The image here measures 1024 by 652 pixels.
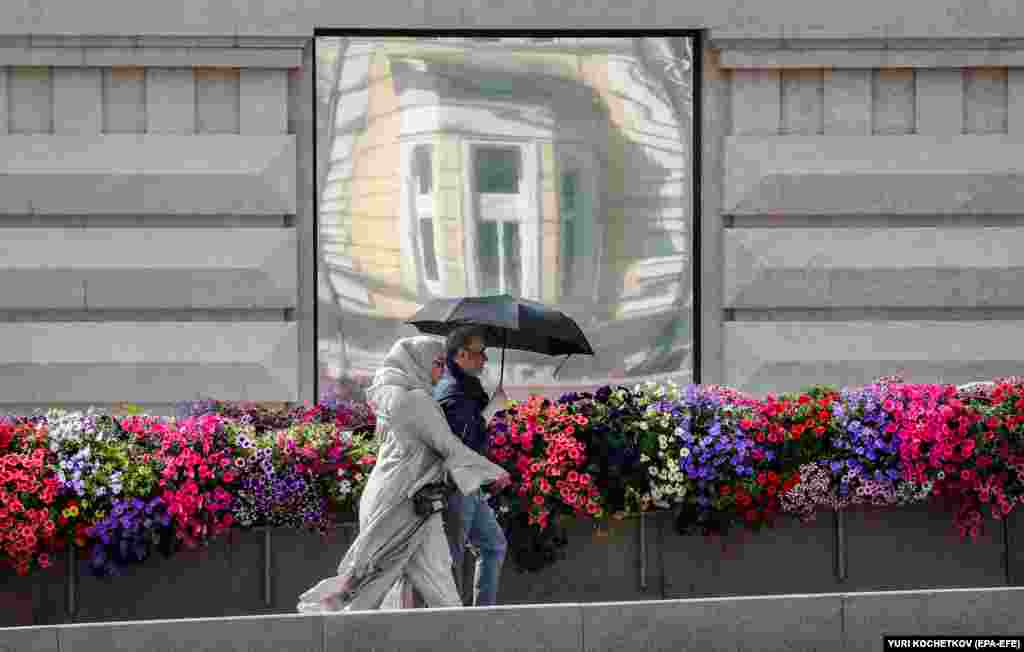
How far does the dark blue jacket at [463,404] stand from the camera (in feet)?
33.8

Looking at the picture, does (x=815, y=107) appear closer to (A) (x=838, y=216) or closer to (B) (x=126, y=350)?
(A) (x=838, y=216)

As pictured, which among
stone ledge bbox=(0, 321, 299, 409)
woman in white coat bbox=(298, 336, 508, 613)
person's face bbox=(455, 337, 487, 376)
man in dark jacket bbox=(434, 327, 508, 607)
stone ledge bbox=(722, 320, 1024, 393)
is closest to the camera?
woman in white coat bbox=(298, 336, 508, 613)

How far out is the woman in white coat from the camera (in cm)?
973

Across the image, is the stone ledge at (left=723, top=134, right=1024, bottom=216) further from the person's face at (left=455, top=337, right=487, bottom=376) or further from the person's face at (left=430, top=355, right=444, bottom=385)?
the person's face at (left=430, top=355, right=444, bottom=385)

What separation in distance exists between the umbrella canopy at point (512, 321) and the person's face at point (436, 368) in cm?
61

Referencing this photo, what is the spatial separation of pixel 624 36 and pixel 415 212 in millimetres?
2223

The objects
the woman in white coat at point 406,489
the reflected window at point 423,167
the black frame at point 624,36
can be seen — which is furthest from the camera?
the reflected window at point 423,167

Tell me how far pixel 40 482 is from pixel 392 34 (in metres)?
5.45

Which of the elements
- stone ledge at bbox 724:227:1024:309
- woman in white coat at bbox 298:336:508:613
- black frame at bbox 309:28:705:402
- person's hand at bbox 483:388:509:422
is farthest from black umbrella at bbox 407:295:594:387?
stone ledge at bbox 724:227:1024:309

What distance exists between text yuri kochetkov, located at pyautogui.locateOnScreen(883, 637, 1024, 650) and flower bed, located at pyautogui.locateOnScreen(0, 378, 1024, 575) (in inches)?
103

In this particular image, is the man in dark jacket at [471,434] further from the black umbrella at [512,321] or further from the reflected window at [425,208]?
the reflected window at [425,208]

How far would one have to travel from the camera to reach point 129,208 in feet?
46.6

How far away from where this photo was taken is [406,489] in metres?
9.84

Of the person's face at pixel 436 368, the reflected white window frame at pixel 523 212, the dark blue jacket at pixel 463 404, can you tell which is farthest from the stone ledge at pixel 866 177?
the person's face at pixel 436 368
